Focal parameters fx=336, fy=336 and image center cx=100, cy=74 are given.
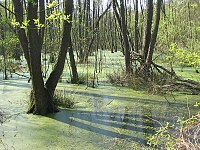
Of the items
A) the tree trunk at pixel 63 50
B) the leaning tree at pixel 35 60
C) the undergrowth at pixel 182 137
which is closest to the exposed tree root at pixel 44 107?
the leaning tree at pixel 35 60

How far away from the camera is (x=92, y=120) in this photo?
5605mm

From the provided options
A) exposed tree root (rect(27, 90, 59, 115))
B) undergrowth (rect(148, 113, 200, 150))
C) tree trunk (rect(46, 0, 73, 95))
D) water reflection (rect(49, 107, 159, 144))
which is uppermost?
tree trunk (rect(46, 0, 73, 95))

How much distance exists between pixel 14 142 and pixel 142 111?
2647 millimetres

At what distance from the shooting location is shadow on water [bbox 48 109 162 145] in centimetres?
485

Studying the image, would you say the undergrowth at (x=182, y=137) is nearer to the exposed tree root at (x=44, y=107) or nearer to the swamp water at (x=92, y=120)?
the swamp water at (x=92, y=120)

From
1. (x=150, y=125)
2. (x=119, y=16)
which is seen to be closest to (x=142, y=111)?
(x=150, y=125)

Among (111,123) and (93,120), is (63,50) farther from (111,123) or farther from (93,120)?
(111,123)

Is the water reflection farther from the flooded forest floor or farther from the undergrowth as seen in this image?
the undergrowth

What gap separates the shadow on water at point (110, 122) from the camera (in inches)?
191

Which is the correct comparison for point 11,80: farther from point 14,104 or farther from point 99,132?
point 99,132

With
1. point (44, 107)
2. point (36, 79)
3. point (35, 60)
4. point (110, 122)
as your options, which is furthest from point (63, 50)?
point (110, 122)

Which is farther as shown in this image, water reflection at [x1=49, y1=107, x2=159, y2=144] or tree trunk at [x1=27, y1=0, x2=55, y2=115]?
tree trunk at [x1=27, y1=0, x2=55, y2=115]

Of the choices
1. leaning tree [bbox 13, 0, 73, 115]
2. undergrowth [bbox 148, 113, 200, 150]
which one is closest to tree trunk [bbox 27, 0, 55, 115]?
leaning tree [bbox 13, 0, 73, 115]

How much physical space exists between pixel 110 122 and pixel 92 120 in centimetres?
32
